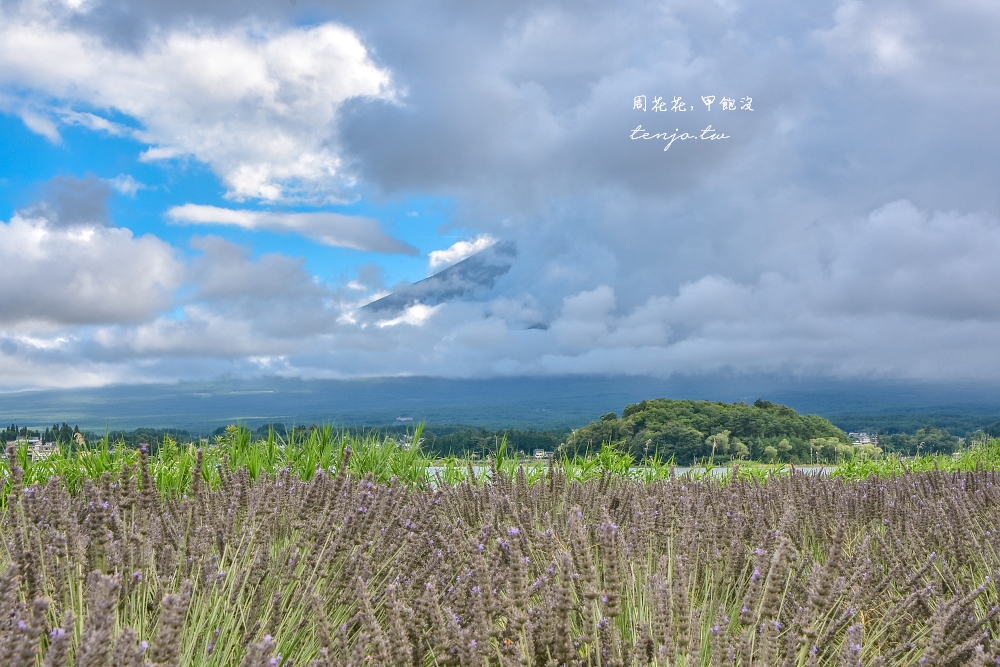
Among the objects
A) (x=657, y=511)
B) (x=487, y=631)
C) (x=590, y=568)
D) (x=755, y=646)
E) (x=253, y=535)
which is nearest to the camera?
(x=487, y=631)

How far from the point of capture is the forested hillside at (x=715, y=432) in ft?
31.1

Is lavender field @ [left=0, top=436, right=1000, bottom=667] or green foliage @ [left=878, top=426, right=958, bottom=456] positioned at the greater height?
lavender field @ [left=0, top=436, right=1000, bottom=667]

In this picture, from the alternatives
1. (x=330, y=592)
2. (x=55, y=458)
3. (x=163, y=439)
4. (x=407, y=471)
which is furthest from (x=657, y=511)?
(x=163, y=439)

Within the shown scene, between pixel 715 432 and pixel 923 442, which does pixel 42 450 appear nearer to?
pixel 715 432

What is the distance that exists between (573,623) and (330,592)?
37.2 inches

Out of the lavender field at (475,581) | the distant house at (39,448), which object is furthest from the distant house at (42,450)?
the lavender field at (475,581)

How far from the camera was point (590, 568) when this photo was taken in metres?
2.09

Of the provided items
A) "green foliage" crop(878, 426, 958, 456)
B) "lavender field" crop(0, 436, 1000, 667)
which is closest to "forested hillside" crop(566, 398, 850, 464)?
"green foliage" crop(878, 426, 958, 456)

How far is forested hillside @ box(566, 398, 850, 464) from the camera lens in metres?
9.48

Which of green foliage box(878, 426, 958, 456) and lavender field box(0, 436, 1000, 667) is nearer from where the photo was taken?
lavender field box(0, 436, 1000, 667)

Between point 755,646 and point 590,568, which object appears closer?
point 590,568

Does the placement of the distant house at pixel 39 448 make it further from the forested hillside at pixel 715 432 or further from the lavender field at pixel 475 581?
the forested hillside at pixel 715 432

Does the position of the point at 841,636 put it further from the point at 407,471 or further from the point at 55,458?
the point at 55,458

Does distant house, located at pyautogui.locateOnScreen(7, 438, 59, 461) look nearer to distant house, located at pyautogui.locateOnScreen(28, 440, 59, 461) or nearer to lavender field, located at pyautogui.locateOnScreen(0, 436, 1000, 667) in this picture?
distant house, located at pyautogui.locateOnScreen(28, 440, 59, 461)
